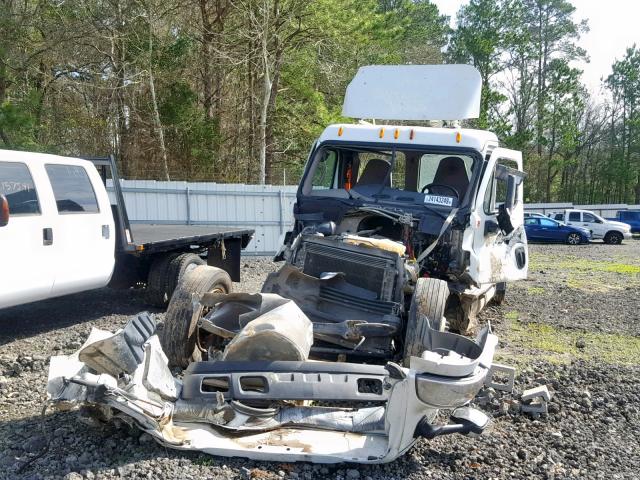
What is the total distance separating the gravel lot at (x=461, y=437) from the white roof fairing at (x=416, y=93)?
2.85 meters

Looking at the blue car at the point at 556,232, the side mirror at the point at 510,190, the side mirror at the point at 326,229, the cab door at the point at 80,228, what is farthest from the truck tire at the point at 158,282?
the blue car at the point at 556,232

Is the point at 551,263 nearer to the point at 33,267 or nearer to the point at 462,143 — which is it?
the point at 462,143

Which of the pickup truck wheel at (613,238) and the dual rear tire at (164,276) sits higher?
the dual rear tire at (164,276)

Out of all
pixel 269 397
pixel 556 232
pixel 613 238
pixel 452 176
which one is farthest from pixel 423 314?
pixel 613 238

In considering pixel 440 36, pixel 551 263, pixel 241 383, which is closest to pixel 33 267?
pixel 241 383

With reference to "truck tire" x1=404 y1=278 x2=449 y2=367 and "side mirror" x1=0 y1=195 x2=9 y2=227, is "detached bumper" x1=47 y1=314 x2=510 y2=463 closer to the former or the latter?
"truck tire" x1=404 y1=278 x2=449 y2=367

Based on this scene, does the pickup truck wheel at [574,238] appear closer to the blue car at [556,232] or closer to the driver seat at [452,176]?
the blue car at [556,232]

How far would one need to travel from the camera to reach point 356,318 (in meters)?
5.44

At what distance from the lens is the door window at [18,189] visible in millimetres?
6207

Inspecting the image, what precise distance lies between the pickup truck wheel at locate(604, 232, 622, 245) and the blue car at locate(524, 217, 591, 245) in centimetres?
153

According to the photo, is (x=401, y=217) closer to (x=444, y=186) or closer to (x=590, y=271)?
(x=444, y=186)

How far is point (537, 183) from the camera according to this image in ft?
172

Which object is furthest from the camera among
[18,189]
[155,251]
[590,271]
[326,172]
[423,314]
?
[590,271]

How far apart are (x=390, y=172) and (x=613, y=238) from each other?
2418cm
